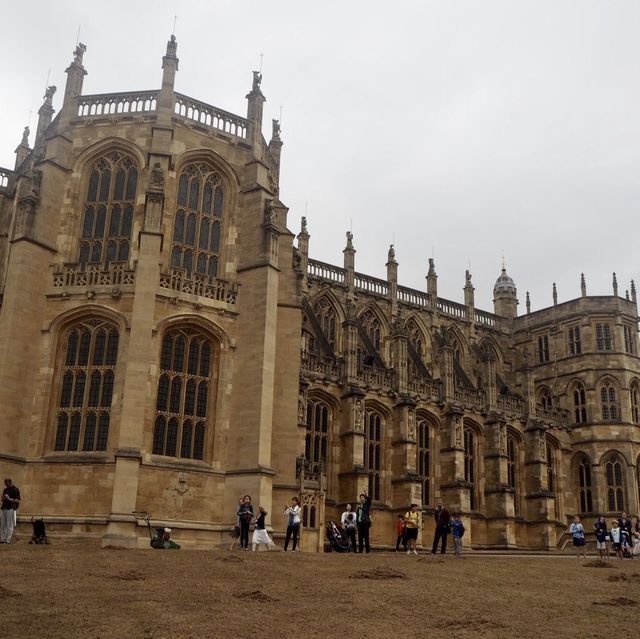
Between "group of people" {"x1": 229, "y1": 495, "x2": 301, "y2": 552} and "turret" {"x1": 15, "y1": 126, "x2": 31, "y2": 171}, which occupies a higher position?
"turret" {"x1": 15, "y1": 126, "x2": 31, "y2": 171}

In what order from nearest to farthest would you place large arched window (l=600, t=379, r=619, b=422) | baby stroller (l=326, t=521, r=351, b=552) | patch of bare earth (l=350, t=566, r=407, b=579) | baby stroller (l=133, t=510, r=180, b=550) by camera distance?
1. patch of bare earth (l=350, t=566, r=407, b=579)
2. baby stroller (l=133, t=510, r=180, b=550)
3. baby stroller (l=326, t=521, r=351, b=552)
4. large arched window (l=600, t=379, r=619, b=422)

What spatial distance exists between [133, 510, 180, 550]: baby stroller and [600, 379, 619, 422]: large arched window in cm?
3834

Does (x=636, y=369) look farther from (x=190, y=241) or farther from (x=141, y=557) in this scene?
(x=141, y=557)

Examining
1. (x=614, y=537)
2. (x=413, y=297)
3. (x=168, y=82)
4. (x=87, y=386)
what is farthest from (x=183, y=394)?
(x=413, y=297)

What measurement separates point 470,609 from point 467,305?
47.0 metres

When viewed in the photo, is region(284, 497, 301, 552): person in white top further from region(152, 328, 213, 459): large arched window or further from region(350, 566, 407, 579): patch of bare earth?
region(350, 566, 407, 579): patch of bare earth

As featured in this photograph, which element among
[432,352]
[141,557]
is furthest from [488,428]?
[141,557]

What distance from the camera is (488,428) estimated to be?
4956 cm

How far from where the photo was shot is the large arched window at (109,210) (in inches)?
1139

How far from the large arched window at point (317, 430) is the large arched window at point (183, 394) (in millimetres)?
13291

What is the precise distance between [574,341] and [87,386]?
40578mm

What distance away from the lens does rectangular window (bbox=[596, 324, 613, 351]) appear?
55625 mm

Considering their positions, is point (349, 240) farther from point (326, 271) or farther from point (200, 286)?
point (200, 286)

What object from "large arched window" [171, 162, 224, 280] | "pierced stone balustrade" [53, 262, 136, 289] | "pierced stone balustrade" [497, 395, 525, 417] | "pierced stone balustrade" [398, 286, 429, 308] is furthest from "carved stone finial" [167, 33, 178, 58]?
"pierced stone balustrade" [497, 395, 525, 417]
